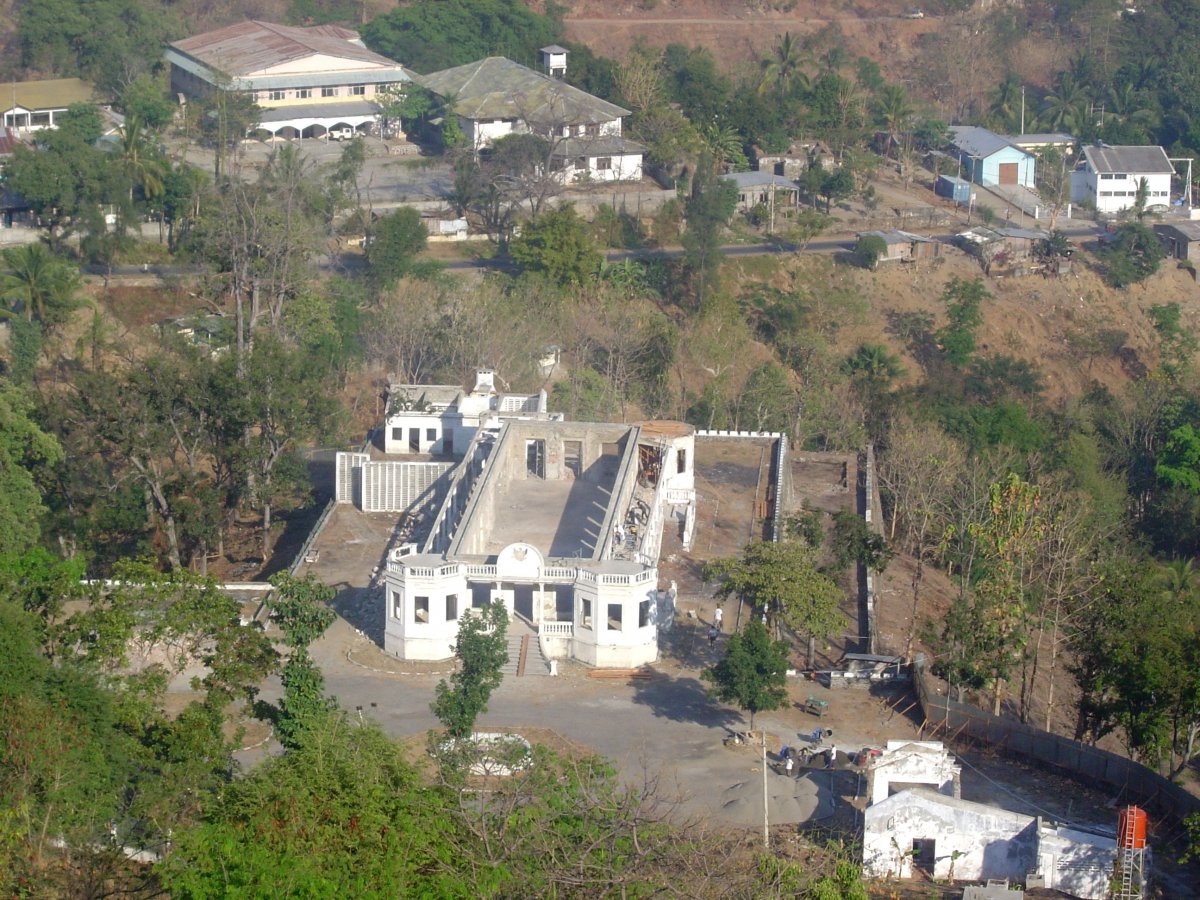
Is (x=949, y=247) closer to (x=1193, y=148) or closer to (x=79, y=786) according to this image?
(x=1193, y=148)

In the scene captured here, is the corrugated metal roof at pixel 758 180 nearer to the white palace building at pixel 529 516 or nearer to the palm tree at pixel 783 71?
the palm tree at pixel 783 71

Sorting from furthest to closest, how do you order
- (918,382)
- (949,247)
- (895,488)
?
(949,247), (918,382), (895,488)

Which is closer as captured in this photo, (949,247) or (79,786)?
(79,786)

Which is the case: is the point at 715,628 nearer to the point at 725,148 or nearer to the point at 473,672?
the point at 473,672

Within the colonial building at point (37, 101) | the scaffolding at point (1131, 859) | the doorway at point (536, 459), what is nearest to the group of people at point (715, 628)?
the doorway at point (536, 459)

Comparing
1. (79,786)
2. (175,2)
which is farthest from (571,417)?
(175,2)

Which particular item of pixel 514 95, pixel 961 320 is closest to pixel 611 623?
pixel 961 320
